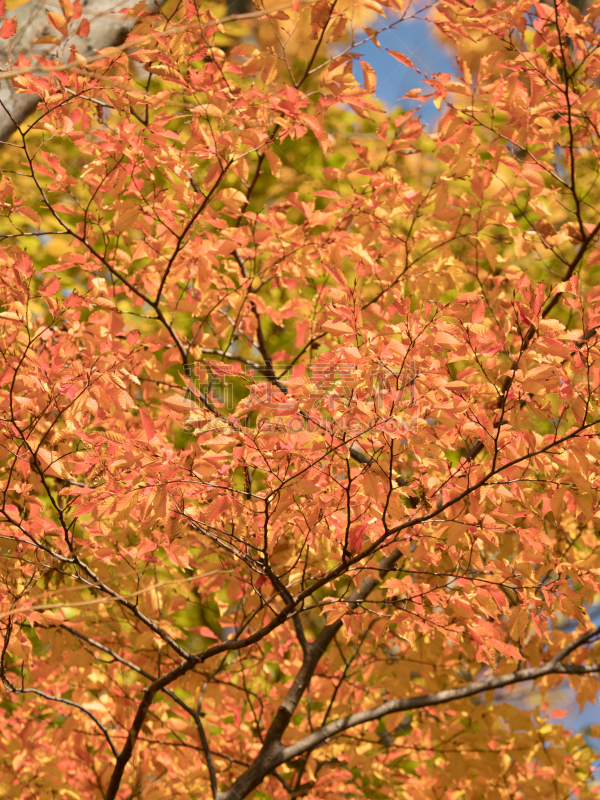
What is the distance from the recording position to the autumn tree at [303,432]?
183 cm

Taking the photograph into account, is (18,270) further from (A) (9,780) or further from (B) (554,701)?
(B) (554,701)

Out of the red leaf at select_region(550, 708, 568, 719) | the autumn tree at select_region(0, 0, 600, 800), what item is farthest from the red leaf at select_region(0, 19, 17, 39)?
the red leaf at select_region(550, 708, 568, 719)

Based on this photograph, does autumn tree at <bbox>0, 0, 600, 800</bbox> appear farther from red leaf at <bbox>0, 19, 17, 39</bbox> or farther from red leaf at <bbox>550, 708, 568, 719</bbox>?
red leaf at <bbox>0, 19, 17, 39</bbox>

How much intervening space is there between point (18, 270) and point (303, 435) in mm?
1333

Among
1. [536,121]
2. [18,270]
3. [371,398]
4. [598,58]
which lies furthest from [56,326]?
[598,58]

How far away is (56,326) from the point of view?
3084 millimetres

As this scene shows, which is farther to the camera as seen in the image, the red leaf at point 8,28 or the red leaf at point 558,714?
the red leaf at point 558,714

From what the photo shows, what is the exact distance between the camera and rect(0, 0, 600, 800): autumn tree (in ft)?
6.00

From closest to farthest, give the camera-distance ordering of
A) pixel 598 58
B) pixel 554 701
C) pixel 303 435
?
pixel 303 435
pixel 598 58
pixel 554 701

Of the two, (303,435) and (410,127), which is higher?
(410,127)

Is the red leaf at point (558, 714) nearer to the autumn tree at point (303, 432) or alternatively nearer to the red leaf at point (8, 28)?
the autumn tree at point (303, 432)

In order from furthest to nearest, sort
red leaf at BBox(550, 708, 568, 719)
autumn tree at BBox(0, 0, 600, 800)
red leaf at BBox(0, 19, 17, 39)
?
red leaf at BBox(550, 708, 568, 719) < red leaf at BBox(0, 19, 17, 39) < autumn tree at BBox(0, 0, 600, 800)

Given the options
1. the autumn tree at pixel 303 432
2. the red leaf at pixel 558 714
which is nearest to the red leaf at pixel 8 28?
the autumn tree at pixel 303 432

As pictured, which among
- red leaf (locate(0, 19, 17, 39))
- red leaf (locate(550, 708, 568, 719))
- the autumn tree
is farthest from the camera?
red leaf (locate(550, 708, 568, 719))
